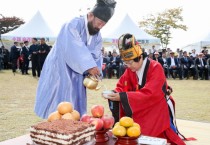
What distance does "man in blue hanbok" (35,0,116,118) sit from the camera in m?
2.92

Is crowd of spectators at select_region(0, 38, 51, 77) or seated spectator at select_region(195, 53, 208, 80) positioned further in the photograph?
seated spectator at select_region(195, 53, 208, 80)

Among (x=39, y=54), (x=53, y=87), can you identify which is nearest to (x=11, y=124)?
(x=53, y=87)

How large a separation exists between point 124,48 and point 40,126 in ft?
3.89

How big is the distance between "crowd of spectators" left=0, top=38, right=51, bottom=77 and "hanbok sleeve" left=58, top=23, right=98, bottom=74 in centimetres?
1125

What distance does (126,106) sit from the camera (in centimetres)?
272

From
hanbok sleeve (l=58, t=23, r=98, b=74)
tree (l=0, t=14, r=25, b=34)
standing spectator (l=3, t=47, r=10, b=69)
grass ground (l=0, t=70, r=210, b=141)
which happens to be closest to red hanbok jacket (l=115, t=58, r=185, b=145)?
hanbok sleeve (l=58, t=23, r=98, b=74)

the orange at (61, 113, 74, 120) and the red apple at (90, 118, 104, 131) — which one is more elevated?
the orange at (61, 113, 74, 120)

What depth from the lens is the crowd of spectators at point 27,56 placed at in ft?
47.0

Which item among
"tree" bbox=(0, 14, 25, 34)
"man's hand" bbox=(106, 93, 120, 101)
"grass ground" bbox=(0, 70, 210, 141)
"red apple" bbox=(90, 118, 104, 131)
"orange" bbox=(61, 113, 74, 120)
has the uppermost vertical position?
"tree" bbox=(0, 14, 25, 34)

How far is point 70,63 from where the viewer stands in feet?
9.66

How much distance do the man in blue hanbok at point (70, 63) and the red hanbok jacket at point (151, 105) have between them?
0.47 metres

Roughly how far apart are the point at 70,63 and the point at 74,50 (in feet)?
0.48

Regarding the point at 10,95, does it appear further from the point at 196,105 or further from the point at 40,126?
the point at 40,126

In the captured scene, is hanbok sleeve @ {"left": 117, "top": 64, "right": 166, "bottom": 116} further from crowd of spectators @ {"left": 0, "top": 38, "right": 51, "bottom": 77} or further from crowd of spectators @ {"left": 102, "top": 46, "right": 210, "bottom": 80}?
crowd of spectators @ {"left": 102, "top": 46, "right": 210, "bottom": 80}
